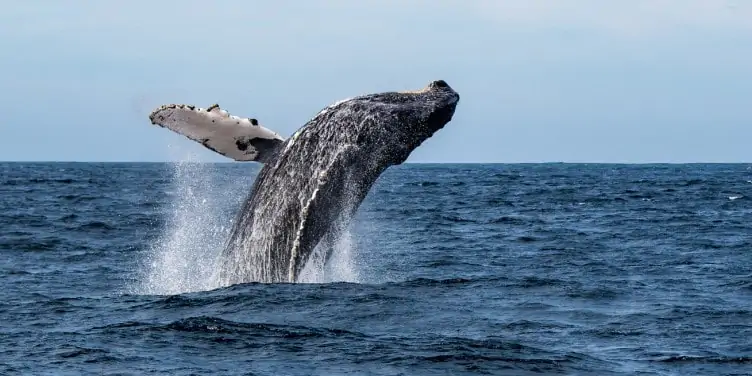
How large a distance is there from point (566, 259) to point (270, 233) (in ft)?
22.9

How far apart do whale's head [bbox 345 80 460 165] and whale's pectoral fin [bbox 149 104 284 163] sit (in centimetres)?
81

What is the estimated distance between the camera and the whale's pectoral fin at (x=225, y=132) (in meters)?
9.38

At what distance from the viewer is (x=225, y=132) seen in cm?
940

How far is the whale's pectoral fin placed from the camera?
9.38 metres

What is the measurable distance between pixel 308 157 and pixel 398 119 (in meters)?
0.80

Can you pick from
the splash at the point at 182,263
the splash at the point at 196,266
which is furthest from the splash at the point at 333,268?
the splash at the point at 182,263

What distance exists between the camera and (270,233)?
364 inches

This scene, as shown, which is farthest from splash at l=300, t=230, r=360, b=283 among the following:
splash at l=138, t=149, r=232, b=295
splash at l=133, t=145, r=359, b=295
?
splash at l=138, t=149, r=232, b=295

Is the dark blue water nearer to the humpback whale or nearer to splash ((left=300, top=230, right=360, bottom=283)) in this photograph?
splash ((left=300, top=230, right=360, bottom=283))

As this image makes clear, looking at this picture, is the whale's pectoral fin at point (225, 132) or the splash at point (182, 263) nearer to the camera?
the whale's pectoral fin at point (225, 132)

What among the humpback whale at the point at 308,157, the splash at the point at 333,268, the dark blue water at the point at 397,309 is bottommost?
the dark blue water at the point at 397,309

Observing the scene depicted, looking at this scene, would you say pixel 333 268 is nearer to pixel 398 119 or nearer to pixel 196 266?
pixel 196 266

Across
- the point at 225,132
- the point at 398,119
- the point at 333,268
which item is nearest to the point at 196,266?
the point at 333,268

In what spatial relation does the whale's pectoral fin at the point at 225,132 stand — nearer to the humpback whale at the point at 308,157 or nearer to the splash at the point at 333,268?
the humpback whale at the point at 308,157
